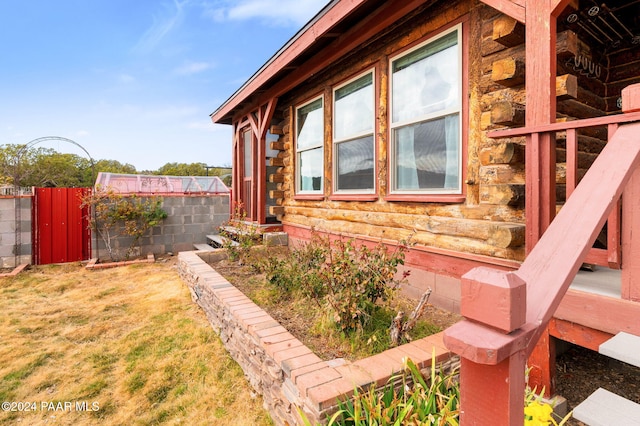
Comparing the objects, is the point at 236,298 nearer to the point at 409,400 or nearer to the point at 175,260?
the point at 409,400

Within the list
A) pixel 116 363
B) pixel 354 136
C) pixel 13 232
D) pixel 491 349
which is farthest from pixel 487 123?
pixel 13 232

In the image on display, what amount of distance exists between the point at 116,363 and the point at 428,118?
3.80 m

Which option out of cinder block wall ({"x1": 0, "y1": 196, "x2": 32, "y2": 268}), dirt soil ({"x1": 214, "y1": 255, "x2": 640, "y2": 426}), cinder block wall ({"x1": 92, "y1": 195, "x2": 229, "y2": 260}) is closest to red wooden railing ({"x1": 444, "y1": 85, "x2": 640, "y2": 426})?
dirt soil ({"x1": 214, "y1": 255, "x2": 640, "y2": 426})

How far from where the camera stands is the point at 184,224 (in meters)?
8.25

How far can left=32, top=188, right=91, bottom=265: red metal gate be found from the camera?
693 cm

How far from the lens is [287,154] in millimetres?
6332

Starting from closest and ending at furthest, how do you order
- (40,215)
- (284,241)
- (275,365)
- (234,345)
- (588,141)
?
1. (275,365)
2. (588,141)
3. (234,345)
4. (284,241)
5. (40,215)

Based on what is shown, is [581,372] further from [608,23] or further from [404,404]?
[608,23]

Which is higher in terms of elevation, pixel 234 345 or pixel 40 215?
pixel 40 215

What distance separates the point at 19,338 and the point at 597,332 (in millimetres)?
5074

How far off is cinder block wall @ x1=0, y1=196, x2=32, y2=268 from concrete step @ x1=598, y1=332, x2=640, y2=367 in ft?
29.3

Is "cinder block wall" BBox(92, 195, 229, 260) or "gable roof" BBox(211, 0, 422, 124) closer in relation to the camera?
"gable roof" BBox(211, 0, 422, 124)

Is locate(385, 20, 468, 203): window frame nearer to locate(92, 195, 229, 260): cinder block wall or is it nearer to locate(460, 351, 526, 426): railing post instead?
locate(460, 351, 526, 426): railing post

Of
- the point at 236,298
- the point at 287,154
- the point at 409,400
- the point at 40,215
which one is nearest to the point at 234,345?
the point at 236,298
